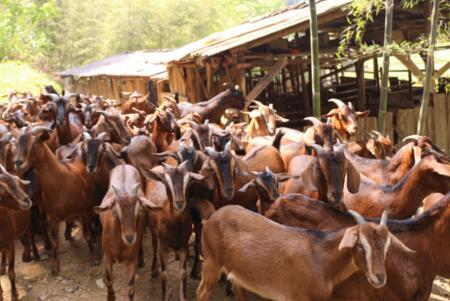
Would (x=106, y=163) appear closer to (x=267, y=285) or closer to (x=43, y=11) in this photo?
(x=267, y=285)

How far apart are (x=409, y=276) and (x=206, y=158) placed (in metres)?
3.01

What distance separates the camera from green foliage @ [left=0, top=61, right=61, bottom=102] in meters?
24.8

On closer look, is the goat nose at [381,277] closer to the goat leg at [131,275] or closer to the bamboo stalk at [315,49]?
the goat leg at [131,275]

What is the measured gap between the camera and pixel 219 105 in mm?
11547

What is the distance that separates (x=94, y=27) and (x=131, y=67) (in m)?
19.1

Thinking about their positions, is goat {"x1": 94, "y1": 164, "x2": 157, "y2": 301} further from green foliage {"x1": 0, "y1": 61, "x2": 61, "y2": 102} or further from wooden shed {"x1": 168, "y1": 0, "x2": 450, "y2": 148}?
green foliage {"x1": 0, "y1": 61, "x2": 61, "y2": 102}

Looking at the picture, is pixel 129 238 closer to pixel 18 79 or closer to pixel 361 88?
pixel 361 88

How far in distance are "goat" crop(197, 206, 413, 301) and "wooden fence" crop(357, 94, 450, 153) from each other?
728 centimetres

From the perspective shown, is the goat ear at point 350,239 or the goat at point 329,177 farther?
the goat at point 329,177

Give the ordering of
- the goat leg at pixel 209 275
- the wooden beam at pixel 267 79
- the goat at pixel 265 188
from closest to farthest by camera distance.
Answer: the goat leg at pixel 209 275 → the goat at pixel 265 188 → the wooden beam at pixel 267 79

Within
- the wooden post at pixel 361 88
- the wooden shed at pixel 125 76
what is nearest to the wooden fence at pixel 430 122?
the wooden post at pixel 361 88

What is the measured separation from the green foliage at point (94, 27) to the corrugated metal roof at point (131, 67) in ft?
28.5

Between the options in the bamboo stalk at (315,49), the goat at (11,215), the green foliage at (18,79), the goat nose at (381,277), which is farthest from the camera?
the green foliage at (18,79)

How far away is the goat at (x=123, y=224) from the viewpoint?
5.57m
